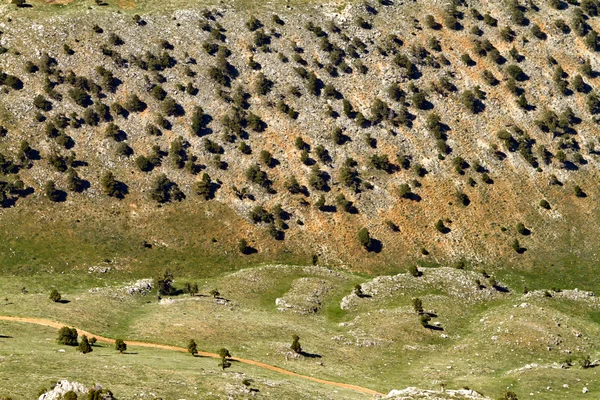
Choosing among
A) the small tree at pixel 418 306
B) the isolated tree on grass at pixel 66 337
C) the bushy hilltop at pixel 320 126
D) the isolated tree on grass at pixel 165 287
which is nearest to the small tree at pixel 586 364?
the small tree at pixel 418 306

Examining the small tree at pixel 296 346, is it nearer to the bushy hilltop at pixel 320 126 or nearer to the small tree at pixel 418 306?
the small tree at pixel 418 306

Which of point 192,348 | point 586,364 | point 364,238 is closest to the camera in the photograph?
point 192,348

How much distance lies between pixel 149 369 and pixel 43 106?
7976cm

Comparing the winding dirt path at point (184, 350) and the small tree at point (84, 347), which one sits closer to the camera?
the small tree at point (84, 347)

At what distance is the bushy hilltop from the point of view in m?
111

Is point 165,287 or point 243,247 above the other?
point 165,287

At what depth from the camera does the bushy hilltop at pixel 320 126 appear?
11094 cm

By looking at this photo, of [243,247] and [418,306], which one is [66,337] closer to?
[243,247]

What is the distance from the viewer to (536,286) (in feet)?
338

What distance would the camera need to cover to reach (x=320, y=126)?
414 ft

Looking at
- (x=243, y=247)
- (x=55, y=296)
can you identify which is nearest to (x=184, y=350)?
(x=55, y=296)

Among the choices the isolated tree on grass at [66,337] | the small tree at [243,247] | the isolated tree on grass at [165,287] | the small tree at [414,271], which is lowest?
the small tree at [243,247]

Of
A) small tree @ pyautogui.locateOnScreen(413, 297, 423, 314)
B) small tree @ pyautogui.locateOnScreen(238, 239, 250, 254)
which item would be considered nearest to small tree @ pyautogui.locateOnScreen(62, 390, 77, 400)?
small tree @ pyautogui.locateOnScreen(413, 297, 423, 314)

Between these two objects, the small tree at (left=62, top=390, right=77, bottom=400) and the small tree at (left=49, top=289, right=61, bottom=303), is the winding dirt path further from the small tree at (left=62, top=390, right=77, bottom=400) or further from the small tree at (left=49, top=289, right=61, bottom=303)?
the small tree at (left=62, top=390, right=77, bottom=400)
